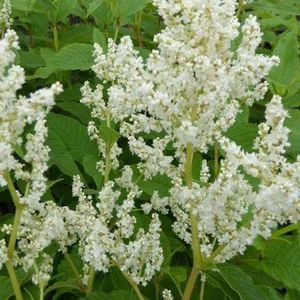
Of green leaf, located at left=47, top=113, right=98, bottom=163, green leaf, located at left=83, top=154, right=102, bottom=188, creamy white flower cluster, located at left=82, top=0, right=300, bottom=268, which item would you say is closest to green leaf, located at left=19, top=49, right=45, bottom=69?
green leaf, located at left=47, top=113, right=98, bottom=163

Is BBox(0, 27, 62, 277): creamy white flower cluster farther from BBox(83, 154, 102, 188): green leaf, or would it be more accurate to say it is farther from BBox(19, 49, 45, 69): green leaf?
BBox(19, 49, 45, 69): green leaf

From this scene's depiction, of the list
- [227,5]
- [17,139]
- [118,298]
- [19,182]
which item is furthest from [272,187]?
[19,182]

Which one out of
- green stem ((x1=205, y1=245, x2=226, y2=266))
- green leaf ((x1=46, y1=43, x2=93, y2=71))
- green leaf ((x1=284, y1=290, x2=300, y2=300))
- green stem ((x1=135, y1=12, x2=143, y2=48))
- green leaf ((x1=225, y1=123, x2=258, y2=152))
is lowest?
green leaf ((x1=284, y1=290, x2=300, y2=300))

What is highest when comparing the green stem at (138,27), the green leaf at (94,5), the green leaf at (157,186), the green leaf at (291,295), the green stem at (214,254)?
the green leaf at (94,5)

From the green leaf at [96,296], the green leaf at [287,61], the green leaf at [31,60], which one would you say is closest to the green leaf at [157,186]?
the green leaf at [96,296]

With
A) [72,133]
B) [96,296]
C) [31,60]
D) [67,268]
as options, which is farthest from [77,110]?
[96,296]

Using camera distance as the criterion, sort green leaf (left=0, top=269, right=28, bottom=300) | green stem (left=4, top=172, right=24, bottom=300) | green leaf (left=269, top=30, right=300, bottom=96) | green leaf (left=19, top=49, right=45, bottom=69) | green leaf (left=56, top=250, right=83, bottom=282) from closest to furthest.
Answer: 1. green stem (left=4, top=172, right=24, bottom=300)
2. green leaf (left=0, top=269, right=28, bottom=300)
3. green leaf (left=56, top=250, right=83, bottom=282)
4. green leaf (left=269, top=30, right=300, bottom=96)
5. green leaf (left=19, top=49, right=45, bottom=69)

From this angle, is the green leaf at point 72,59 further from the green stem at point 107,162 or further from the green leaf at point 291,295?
the green leaf at point 291,295

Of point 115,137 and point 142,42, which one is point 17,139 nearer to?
point 115,137
